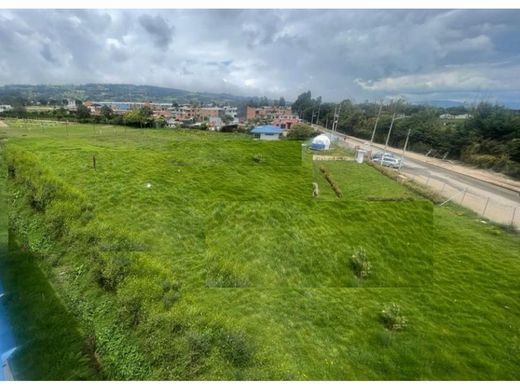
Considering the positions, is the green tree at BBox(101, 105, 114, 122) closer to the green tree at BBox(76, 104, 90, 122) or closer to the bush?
the green tree at BBox(76, 104, 90, 122)

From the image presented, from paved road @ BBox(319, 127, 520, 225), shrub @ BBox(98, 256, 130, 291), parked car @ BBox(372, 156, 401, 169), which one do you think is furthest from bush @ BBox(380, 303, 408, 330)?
shrub @ BBox(98, 256, 130, 291)

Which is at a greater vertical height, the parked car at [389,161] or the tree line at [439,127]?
the tree line at [439,127]

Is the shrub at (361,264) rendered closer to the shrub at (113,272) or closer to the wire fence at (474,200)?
the wire fence at (474,200)

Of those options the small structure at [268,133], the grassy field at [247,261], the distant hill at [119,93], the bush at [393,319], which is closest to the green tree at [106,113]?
the distant hill at [119,93]

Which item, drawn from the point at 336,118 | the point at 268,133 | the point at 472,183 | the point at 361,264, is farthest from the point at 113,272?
the point at 472,183

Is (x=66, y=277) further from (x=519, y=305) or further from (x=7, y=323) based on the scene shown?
(x=519, y=305)

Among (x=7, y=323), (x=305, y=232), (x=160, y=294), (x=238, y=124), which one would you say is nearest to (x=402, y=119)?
(x=305, y=232)
